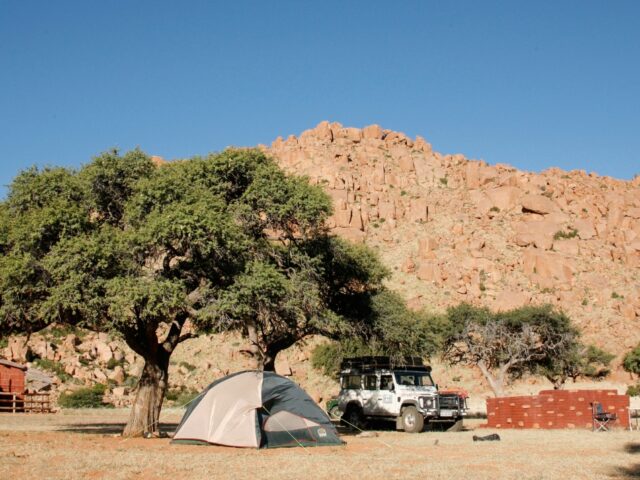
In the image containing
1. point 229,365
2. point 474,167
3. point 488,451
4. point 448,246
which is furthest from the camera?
point 474,167

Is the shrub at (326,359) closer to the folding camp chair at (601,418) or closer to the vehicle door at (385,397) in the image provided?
the vehicle door at (385,397)

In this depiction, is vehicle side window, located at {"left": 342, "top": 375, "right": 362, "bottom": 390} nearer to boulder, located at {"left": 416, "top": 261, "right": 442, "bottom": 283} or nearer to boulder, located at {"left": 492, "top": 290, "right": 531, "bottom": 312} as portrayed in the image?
boulder, located at {"left": 492, "top": 290, "right": 531, "bottom": 312}

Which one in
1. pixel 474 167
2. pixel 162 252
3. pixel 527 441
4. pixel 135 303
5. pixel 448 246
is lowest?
pixel 527 441

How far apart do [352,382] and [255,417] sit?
10.1 m

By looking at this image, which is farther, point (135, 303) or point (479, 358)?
point (479, 358)

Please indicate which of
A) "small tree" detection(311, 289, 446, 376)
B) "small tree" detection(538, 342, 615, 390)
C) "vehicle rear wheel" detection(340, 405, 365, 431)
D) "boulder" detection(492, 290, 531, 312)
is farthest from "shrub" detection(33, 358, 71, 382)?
"boulder" detection(492, 290, 531, 312)

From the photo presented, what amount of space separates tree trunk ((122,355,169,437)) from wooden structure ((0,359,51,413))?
24281mm

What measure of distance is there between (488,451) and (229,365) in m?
47.5

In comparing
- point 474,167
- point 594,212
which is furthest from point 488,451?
point 474,167

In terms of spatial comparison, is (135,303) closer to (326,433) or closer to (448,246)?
(326,433)

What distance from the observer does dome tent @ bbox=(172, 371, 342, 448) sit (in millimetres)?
19172

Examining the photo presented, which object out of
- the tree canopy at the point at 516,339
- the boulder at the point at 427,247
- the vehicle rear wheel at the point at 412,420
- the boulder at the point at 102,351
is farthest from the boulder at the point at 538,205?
the vehicle rear wheel at the point at 412,420

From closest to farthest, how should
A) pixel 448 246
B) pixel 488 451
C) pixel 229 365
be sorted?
1. pixel 488 451
2. pixel 229 365
3. pixel 448 246

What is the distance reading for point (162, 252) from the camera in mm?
22672
